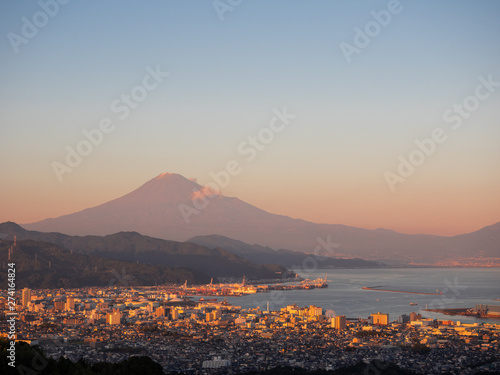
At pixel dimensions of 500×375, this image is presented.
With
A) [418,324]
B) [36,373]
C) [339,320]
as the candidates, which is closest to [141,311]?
[339,320]

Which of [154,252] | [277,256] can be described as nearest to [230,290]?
[154,252]

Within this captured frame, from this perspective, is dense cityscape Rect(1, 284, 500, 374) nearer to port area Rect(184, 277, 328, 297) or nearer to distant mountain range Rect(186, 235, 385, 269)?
port area Rect(184, 277, 328, 297)

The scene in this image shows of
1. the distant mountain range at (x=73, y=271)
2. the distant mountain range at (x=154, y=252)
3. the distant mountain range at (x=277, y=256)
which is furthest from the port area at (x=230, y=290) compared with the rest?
the distant mountain range at (x=277, y=256)

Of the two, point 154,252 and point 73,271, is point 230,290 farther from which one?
point 154,252

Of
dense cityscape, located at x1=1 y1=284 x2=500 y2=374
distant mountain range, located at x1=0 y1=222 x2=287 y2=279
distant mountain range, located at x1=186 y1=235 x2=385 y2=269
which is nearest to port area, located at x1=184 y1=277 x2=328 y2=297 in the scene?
distant mountain range, located at x1=0 y1=222 x2=287 y2=279

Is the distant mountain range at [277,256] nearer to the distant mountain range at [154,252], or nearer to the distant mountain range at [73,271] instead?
the distant mountain range at [154,252]

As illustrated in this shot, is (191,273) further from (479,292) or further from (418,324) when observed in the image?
(418,324)
